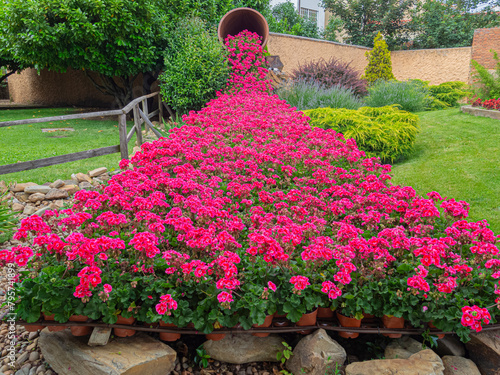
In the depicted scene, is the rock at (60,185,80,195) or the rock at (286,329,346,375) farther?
the rock at (60,185,80,195)

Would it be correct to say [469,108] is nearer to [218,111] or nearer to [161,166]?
[218,111]

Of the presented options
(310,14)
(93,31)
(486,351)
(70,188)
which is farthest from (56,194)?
(310,14)

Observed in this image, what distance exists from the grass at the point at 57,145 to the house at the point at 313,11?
67.9 feet

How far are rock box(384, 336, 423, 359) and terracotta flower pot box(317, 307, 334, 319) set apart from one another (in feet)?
1.31

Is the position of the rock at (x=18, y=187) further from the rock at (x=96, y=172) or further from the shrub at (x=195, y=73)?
the shrub at (x=195, y=73)

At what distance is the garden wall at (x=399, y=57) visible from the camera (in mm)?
13805

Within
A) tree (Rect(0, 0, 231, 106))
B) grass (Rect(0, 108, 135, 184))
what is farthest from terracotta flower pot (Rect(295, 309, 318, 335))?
tree (Rect(0, 0, 231, 106))

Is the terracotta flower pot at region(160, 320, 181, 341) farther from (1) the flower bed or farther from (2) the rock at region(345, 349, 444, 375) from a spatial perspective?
(2) the rock at region(345, 349, 444, 375)

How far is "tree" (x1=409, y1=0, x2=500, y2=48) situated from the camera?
2103 centimetres

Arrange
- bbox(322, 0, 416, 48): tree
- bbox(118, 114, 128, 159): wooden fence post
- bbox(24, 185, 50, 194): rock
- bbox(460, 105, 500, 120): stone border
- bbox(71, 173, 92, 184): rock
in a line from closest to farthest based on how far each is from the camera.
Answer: bbox(24, 185, 50, 194): rock
bbox(118, 114, 128, 159): wooden fence post
bbox(71, 173, 92, 184): rock
bbox(460, 105, 500, 120): stone border
bbox(322, 0, 416, 48): tree

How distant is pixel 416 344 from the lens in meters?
2.06

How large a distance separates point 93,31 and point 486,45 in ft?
51.0

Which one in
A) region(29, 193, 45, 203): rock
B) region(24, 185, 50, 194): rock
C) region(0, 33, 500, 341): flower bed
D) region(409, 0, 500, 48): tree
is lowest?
region(29, 193, 45, 203): rock

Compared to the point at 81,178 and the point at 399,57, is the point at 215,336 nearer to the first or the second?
the point at 81,178
